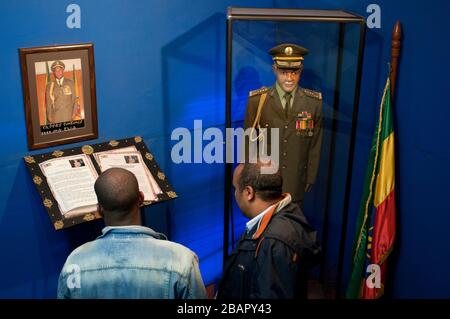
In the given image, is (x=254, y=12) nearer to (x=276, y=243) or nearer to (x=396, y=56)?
(x=396, y=56)

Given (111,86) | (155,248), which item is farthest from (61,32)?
(155,248)

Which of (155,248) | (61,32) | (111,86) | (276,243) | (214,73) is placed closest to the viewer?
(155,248)

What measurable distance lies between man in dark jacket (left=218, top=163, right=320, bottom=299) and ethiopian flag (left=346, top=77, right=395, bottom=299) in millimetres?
1134

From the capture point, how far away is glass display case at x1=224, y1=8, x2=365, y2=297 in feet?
10.8

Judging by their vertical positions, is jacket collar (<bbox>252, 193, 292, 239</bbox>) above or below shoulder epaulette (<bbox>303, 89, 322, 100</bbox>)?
below

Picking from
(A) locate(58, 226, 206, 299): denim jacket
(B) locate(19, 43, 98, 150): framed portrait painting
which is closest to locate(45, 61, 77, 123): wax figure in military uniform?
(B) locate(19, 43, 98, 150): framed portrait painting

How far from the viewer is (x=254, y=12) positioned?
3.27m

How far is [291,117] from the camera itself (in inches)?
140

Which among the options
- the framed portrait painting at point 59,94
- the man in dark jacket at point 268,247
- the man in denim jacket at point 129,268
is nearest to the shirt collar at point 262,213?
the man in dark jacket at point 268,247

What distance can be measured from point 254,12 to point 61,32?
3.59 ft

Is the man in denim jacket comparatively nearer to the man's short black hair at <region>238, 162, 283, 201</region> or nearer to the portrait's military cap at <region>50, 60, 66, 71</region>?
the man's short black hair at <region>238, 162, 283, 201</region>

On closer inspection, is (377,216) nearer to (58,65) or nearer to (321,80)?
(321,80)

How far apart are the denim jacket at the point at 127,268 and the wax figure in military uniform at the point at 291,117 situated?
159 cm

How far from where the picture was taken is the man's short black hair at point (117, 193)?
87.4 inches
